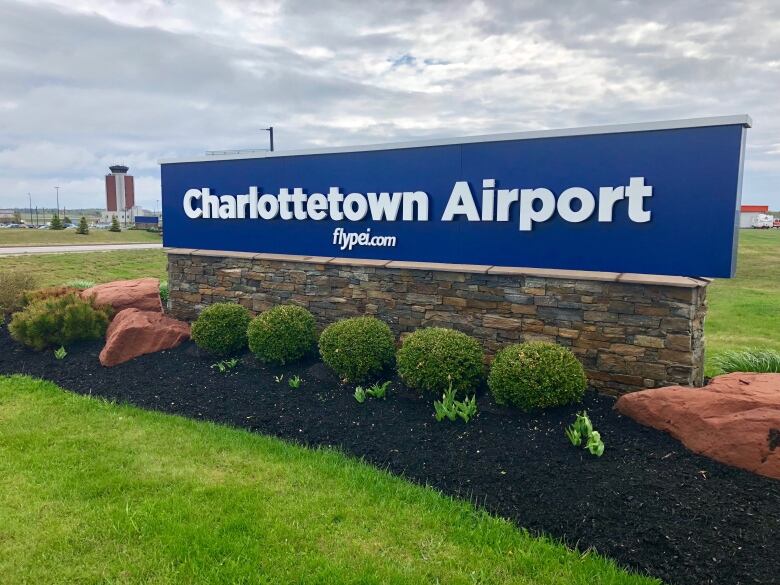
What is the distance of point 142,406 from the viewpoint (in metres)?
6.77

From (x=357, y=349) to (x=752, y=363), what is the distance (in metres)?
4.73

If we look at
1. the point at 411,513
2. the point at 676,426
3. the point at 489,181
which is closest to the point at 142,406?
the point at 411,513

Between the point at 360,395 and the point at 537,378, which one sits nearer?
the point at 537,378

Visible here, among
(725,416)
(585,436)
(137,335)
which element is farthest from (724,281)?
(137,335)

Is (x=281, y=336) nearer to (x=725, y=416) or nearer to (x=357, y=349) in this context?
(x=357, y=349)

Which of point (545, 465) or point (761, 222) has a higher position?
point (761, 222)

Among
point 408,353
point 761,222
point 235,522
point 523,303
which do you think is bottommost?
point 235,522

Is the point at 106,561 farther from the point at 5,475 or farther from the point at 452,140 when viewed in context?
the point at 452,140

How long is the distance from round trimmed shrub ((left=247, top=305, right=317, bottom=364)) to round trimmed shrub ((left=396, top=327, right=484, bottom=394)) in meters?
1.66

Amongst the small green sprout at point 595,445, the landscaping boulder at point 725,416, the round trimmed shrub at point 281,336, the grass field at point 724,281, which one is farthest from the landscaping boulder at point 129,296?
the landscaping boulder at point 725,416

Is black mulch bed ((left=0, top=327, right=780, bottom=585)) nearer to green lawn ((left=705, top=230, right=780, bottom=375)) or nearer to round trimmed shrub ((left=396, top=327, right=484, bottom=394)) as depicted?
round trimmed shrub ((left=396, top=327, right=484, bottom=394))

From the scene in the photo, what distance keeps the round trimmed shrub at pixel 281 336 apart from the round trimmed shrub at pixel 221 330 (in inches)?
17.9

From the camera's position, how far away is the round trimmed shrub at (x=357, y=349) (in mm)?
6797

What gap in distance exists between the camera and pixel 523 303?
266 inches
